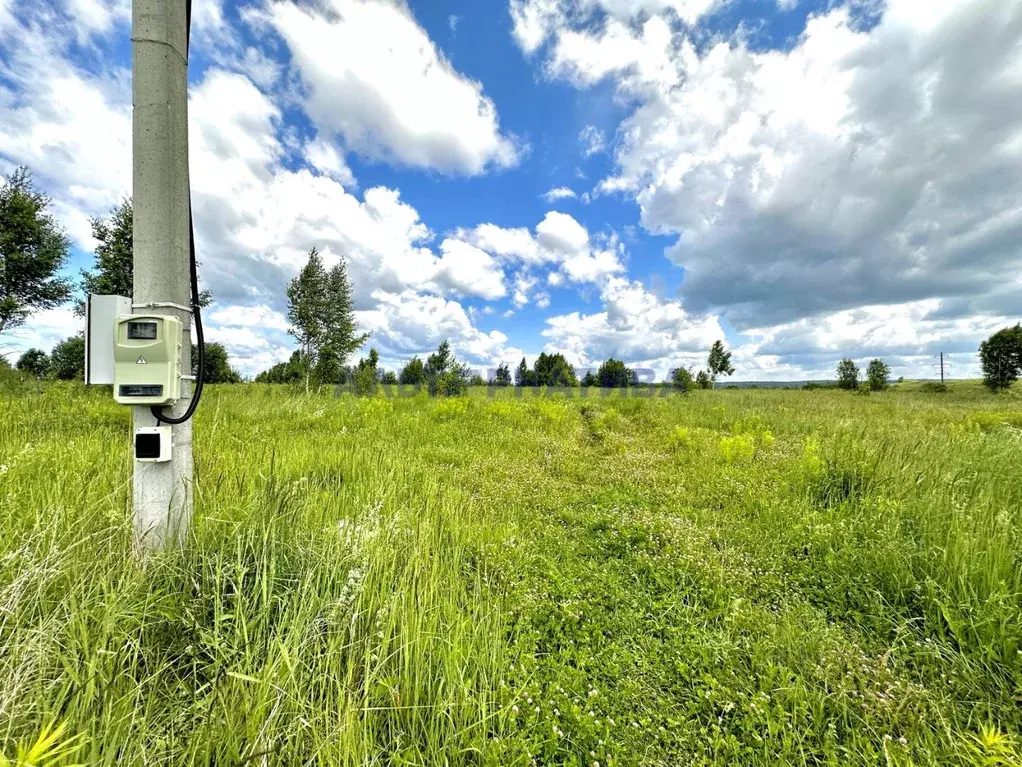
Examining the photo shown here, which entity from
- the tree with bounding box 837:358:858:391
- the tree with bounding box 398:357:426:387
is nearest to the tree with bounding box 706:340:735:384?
the tree with bounding box 837:358:858:391

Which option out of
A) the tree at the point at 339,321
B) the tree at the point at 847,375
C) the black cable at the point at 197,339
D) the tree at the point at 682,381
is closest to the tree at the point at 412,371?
the tree at the point at 339,321

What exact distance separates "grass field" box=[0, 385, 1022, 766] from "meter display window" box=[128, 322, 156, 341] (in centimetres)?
101

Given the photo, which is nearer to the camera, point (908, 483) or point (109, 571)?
point (109, 571)

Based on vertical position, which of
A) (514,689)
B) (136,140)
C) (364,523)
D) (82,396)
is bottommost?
(514,689)

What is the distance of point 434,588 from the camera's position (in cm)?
230

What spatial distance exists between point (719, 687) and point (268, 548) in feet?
8.33

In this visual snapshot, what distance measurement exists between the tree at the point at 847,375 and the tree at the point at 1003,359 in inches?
388

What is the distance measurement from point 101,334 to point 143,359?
277 mm

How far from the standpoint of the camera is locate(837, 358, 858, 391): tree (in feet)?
130

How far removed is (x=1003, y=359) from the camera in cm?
3812

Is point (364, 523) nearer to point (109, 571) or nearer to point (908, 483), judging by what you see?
point (109, 571)

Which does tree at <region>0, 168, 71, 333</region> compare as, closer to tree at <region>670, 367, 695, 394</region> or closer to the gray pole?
the gray pole

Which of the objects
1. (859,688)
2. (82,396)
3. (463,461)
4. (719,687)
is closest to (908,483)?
(859,688)

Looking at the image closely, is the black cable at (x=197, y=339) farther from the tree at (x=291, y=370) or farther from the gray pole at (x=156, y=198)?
the tree at (x=291, y=370)
